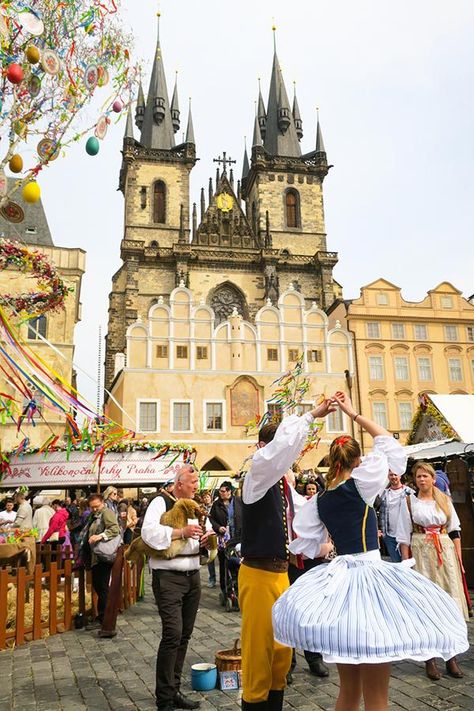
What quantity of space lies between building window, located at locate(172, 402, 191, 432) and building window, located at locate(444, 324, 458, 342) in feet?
51.6

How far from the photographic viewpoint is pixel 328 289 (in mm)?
45156

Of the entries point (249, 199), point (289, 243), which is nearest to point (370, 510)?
point (289, 243)

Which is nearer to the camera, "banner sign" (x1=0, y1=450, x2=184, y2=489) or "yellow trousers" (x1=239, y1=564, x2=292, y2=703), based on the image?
"yellow trousers" (x1=239, y1=564, x2=292, y2=703)

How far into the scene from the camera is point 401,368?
32188mm

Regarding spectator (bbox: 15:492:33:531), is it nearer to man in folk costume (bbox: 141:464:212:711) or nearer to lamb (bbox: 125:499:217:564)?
lamb (bbox: 125:499:217:564)

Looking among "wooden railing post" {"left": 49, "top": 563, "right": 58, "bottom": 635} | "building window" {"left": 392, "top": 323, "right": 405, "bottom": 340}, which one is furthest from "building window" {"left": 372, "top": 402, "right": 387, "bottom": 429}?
"wooden railing post" {"left": 49, "top": 563, "right": 58, "bottom": 635}

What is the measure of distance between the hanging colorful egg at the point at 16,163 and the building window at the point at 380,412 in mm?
26193

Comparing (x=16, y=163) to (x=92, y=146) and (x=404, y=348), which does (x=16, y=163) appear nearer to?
(x=92, y=146)

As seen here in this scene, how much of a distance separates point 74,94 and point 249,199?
149ft

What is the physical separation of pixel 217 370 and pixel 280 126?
32.2 m

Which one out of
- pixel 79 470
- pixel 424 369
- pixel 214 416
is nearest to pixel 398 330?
pixel 424 369

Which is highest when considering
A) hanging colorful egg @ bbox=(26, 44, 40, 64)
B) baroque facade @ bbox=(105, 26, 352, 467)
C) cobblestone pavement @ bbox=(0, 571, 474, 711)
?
baroque facade @ bbox=(105, 26, 352, 467)

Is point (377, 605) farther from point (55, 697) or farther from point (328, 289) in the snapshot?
point (328, 289)

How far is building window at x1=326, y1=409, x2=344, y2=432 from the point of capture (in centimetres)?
3027
